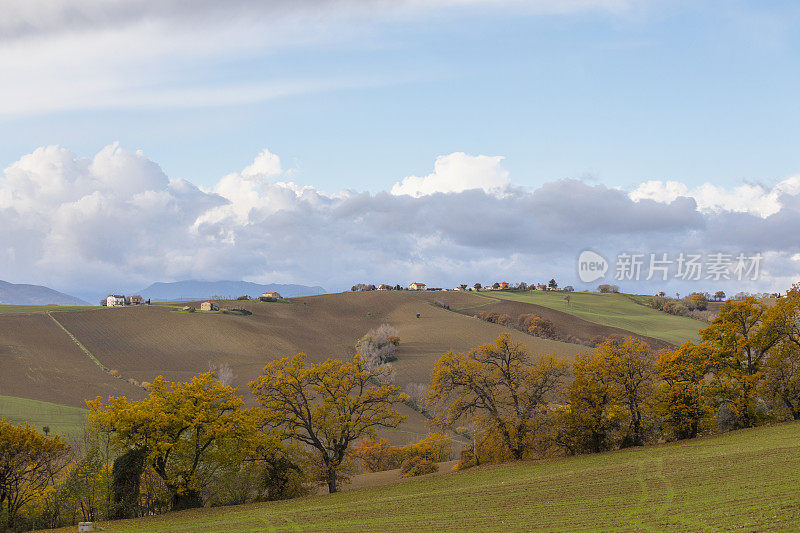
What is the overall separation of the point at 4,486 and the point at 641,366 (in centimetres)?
5854

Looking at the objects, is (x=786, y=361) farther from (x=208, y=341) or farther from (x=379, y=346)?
(x=208, y=341)

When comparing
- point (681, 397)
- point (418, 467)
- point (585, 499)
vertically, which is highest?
point (681, 397)

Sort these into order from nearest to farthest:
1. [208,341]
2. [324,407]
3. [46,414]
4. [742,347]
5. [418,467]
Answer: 1. [324,407]
2. [418,467]
3. [742,347]
4. [46,414]
5. [208,341]

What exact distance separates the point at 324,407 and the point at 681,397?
35722 mm

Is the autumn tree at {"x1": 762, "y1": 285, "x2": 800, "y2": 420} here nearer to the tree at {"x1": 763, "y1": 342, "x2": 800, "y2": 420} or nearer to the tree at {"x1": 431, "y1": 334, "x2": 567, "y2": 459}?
the tree at {"x1": 763, "y1": 342, "x2": 800, "y2": 420}

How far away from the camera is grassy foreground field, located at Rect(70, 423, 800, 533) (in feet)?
101

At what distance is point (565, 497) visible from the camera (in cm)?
3934

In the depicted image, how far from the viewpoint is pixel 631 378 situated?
64.6m

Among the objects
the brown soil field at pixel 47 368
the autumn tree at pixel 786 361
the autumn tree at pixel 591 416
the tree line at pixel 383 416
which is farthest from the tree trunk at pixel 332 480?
the brown soil field at pixel 47 368

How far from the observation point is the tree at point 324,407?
62.0 metres

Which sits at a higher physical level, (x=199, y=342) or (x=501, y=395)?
(x=199, y=342)

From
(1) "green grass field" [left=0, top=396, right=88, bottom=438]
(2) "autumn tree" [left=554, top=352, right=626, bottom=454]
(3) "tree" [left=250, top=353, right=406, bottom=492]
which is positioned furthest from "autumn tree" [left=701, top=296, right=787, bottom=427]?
(1) "green grass field" [left=0, top=396, right=88, bottom=438]

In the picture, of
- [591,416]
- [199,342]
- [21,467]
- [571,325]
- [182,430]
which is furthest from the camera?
[571,325]

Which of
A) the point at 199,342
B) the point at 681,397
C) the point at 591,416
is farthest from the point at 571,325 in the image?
the point at 591,416
